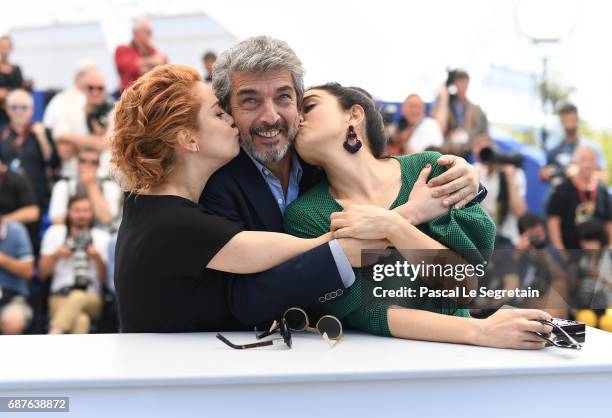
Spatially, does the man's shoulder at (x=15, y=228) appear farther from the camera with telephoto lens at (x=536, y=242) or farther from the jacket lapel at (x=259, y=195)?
the camera with telephoto lens at (x=536, y=242)

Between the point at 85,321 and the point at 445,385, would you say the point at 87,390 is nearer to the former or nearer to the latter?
the point at 445,385

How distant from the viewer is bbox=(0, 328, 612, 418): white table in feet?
5.35

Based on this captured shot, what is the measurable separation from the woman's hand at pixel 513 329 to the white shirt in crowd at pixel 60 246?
330 cm

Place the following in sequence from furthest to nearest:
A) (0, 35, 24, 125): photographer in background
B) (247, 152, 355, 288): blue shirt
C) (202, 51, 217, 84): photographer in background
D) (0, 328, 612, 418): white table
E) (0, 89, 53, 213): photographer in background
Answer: (202, 51, 217, 84): photographer in background < (0, 35, 24, 125): photographer in background < (0, 89, 53, 213): photographer in background < (247, 152, 355, 288): blue shirt < (0, 328, 612, 418): white table

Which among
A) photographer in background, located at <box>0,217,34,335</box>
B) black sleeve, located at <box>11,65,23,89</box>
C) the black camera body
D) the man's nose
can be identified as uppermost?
black sleeve, located at <box>11,65,23,89</box>

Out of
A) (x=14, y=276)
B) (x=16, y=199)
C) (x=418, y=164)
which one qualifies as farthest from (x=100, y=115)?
(x=418, y=164)

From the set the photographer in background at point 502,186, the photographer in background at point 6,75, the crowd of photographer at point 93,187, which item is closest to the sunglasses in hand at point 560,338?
the crowd of photographer at point 93,187

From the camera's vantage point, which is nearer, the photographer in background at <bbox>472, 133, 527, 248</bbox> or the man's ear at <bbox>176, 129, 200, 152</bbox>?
the man's ear at <bbox>176, 129, 200, 152</bbox>

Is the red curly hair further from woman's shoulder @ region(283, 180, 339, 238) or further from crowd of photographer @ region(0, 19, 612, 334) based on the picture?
crowd of photographer @ region(0, 19, 612, 334)

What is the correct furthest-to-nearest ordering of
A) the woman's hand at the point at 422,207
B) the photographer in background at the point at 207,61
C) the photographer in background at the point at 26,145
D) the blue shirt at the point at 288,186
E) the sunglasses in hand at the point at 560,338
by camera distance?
the photographer in background at the point at 207,61 → the photographer in background at the point at 26,145 → the blue shirt at the point at 288,186 → the woman's hand at the point at 422,207 → the sunglasses in hand at the point at 560,338

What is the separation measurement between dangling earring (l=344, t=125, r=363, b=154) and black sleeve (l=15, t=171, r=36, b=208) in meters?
3.06

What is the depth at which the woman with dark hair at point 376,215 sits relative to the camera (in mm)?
1950

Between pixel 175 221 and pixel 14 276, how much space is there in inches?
123

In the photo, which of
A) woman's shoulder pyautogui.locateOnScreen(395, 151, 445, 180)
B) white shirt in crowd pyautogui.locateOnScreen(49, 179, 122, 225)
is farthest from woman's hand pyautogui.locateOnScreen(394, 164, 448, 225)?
white shirt in crowd pyautogui.locateOnScreen(49, 179, 122, 225)
